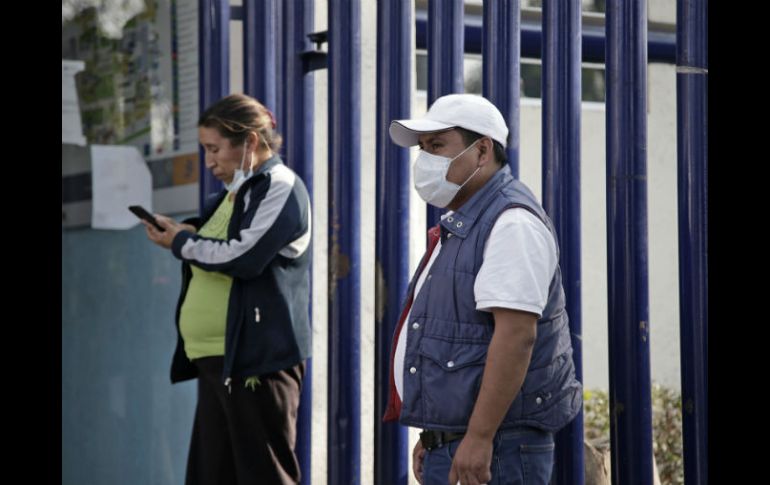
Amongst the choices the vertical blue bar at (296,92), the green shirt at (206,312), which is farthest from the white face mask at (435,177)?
the vertical blue bar at (296,92)

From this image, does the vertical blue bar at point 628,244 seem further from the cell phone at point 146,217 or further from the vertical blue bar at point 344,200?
the cell phone at point 146,217

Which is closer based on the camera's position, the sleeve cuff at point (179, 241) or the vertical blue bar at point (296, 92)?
the sleeve cuff at point (179, 241)

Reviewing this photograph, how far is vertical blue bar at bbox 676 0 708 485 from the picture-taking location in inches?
143

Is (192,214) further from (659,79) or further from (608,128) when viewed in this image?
(659,79)

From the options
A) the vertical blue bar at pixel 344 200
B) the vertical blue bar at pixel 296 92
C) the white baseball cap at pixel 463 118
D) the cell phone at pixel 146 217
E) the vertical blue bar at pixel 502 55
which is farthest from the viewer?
the vertical blue bar at pixel 296 92

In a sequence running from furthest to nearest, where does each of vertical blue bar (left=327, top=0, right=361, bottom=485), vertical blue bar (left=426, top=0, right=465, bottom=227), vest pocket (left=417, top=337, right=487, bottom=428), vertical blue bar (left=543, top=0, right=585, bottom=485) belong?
vertical blue bar (left=327, top=0, right=361, bottom=485), vertical blue bar (left=426, top=0, right=465, bottom=227), vertical blue bar (left=543, top=0, right=585, bottom=485), vest pocket (left=417, top=337, right=487, bottom=428)

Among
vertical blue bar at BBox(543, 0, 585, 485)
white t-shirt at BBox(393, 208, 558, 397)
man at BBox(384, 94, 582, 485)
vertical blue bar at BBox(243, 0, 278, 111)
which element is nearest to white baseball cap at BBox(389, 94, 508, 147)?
man at BBox(384, 94, 582, 485)

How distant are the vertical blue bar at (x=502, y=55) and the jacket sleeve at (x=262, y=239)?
0.78 metres

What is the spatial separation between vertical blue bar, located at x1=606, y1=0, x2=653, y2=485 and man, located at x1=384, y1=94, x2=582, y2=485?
61cm

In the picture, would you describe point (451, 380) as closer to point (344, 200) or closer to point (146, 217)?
point (344, 200)

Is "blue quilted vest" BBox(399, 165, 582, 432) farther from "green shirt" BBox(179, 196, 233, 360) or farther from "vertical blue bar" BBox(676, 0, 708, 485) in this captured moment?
"green shirt" BBox(179, 196, 233, 360)

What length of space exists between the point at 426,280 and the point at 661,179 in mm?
5999

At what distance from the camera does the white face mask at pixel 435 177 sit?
3.19 meters
